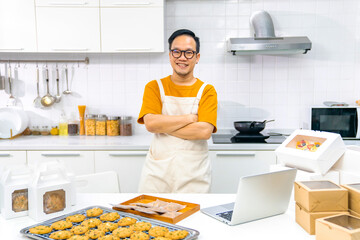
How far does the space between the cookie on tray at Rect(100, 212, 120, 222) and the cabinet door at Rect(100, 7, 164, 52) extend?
2.11 meters

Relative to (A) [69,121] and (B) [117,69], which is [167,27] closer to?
(B) [117,69]

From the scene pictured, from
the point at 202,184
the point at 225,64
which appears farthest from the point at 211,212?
the point at 225,64

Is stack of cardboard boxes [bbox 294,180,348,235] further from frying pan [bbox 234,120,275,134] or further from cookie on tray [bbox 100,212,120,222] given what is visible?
frying pan [bbox 234,120,275,134]

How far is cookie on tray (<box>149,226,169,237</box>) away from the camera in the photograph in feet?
4.06

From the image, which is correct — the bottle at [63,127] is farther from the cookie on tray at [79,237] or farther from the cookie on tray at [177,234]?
the cookie on tray at [177,234]

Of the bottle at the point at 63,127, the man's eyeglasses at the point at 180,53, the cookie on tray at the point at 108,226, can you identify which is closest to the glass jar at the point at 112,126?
the bottle at the point at 63,127

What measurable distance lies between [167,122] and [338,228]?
133cm

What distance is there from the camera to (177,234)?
1.23 metres

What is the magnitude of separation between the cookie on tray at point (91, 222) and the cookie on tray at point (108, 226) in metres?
0.03

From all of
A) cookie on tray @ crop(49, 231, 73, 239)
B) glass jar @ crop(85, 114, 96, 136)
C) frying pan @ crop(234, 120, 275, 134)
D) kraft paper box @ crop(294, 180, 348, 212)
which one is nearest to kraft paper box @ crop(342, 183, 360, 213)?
kraft paper box @ crop(294, 180, 348, 212)

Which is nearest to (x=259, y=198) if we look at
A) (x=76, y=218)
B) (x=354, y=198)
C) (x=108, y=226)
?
(x=354, y=198)

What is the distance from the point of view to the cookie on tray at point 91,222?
133cm

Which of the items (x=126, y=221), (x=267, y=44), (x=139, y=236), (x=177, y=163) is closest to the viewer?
(x=139, y=236)

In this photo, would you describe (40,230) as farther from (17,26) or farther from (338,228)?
(17,26)
